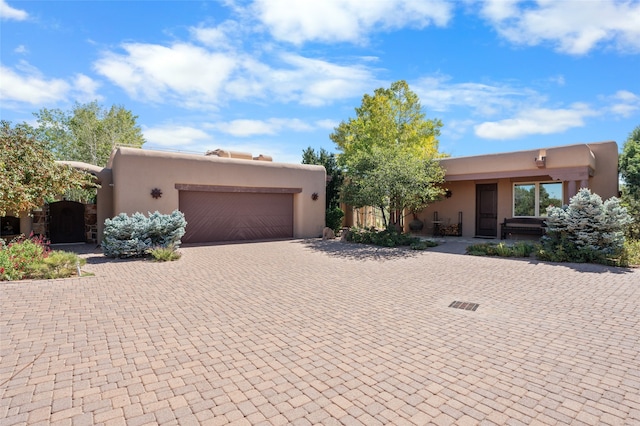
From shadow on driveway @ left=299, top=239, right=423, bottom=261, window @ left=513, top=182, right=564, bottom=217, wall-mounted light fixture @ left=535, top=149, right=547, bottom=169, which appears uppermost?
wall-mounted light fixture @ left=535, top=149, right=547, bottom=169

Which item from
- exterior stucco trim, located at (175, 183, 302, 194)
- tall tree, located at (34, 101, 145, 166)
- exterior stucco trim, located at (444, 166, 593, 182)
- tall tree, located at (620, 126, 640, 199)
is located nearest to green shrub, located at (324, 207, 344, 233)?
exterior stucco trim, located at (175, 183, 302, 194)

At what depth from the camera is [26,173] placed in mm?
10148

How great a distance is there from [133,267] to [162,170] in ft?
16.3

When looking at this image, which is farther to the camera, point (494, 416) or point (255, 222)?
point (255, 222)

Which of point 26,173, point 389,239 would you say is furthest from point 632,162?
point 26,173

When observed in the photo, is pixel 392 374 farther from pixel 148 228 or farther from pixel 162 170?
pixel 162 170

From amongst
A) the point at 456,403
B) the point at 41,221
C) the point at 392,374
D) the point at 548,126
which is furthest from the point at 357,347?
the point at 548,126

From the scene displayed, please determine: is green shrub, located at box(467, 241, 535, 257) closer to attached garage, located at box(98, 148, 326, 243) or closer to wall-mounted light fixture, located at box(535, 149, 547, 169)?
wall-mounted light fixture, located at box(535, 149, 547, 169)

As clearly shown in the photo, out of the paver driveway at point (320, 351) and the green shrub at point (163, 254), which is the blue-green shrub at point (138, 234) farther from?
the paver driveway at point (320, 351)

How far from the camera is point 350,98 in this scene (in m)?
26.3

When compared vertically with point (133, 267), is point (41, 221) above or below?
above

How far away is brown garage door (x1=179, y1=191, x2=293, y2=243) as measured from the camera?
1396 centimetres

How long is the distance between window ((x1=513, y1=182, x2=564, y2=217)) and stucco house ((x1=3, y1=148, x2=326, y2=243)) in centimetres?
867

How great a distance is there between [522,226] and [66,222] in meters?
19.2
